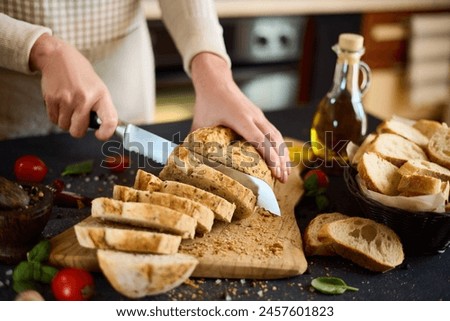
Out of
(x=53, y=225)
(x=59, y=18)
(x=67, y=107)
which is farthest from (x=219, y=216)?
(x=59, y=18)

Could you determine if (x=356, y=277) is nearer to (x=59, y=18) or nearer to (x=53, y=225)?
(x=53, y=225)

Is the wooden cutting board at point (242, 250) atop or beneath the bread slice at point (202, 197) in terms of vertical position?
beneath

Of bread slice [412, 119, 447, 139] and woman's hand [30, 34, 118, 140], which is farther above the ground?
woman's hand [30, 34, 118, 140]

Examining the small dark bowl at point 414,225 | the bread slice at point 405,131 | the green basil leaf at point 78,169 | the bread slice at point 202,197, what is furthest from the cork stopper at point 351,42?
the green basil leaf at point 78,169

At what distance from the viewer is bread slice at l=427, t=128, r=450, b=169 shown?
164 centimetres

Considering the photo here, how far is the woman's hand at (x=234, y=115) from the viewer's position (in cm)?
168

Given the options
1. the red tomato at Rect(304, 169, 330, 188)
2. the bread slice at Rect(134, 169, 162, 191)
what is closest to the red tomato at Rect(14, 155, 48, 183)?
the bread slice at Rect(134, 169, 162, 191)

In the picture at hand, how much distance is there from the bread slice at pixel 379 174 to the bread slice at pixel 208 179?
30 cm

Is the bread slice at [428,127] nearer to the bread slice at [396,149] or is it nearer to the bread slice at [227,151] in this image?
the bread slice at [396,149]

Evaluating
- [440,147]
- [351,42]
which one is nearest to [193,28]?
[351,42]

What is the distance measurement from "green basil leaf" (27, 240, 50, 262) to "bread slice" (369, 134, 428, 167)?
929 millimetres

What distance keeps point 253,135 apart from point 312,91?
6.63ft

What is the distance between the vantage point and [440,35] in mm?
3752

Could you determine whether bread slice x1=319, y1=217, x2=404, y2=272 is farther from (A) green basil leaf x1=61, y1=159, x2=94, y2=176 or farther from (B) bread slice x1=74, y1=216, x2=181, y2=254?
(A) green basil leaf x1=61, y1=159, x2=94, y2=176
